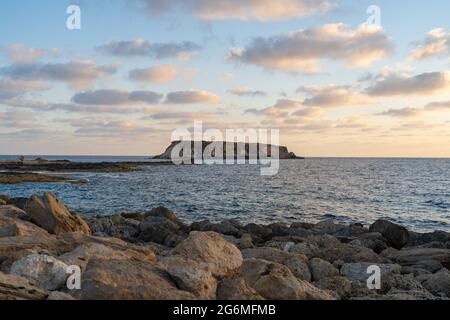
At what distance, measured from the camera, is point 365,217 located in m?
Answer: 31.1

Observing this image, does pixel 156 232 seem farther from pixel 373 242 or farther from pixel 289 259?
pixel 373 242

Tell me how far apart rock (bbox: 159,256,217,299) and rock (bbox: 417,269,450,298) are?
5482 millimetres

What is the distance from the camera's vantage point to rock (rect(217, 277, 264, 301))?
6.47 m

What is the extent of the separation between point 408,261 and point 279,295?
768 centimetres

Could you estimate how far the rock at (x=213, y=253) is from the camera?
300 inches

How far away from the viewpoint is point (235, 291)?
6570mm

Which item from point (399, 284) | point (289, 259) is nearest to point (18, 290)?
point (289, 259)

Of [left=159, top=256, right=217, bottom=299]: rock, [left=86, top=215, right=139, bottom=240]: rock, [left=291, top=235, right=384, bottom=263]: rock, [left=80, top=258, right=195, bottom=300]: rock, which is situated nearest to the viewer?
[left=80, top=258, right=195, bottom=300]: rock

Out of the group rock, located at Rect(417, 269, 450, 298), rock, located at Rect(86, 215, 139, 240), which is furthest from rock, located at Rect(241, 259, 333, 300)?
rock, located at Rect(86, 215, 139, 240)

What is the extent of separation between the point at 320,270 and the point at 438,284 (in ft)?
8.42

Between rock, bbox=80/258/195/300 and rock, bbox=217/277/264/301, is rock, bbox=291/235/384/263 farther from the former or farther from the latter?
rock, bbox=80/258/195/300

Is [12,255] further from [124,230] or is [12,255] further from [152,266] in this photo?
[124,230]
